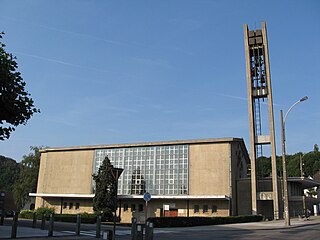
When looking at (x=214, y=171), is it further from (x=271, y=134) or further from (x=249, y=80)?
(x=249, y=80)

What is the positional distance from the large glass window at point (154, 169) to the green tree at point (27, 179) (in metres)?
20.6

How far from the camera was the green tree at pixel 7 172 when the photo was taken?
100 meters

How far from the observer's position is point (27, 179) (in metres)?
65.8

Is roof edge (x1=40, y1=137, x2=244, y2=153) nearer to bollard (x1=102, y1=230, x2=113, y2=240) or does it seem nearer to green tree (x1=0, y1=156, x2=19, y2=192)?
bollard (x1=102, y1=230, x2=113, y2=240)

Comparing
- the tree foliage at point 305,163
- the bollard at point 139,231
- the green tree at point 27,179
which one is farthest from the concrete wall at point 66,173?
the tree foliage at point 305,163

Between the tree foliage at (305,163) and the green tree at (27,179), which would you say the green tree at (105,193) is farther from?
the tree foliage at (305,163)

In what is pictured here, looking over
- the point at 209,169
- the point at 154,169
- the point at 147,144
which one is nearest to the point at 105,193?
the point at 154,169

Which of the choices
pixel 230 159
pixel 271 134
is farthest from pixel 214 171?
pixel 271 134

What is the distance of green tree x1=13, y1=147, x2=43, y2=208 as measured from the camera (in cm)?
6569

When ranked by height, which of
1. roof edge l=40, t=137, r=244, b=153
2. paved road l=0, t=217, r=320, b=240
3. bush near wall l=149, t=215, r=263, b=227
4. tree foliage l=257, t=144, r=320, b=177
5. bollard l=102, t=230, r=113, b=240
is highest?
tree foliage l=257, t=144, r=320, b=177

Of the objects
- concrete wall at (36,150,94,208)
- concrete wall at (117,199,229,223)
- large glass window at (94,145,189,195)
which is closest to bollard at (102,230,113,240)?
concrete wall at (117,199,229,223)

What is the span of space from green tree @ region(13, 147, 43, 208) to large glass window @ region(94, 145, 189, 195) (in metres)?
20.6

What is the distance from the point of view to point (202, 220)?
105ft

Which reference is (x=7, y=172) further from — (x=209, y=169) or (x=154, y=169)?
(x=209, y=169)
